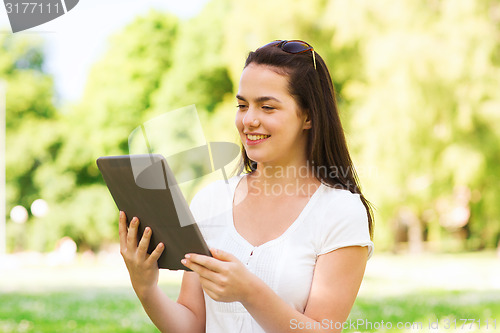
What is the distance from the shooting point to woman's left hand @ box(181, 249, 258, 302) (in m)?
1.36

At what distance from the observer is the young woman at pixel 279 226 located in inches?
57.4

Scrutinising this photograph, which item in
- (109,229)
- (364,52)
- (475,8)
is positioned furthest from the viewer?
(109,229)

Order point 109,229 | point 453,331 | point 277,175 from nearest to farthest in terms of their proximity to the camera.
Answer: point 277,175 < point 453,331 < point 109,229

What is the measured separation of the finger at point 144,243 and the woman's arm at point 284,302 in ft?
0.47

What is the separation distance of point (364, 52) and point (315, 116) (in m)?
12.4

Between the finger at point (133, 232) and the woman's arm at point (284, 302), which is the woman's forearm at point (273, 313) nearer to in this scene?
the woman's arm at point (284, 302)

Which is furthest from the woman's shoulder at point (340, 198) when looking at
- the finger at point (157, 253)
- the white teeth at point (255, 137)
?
the finger at point (157, 253)

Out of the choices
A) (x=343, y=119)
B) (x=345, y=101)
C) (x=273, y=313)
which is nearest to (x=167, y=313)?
(x=273, y=313)

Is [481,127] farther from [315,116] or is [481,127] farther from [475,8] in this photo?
[315,116]

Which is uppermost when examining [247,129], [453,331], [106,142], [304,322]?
[106,142]

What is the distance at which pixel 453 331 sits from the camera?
5.93 metres

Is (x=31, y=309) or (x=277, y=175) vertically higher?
(x=277, y=175)

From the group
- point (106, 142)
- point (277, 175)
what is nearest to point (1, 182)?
point (106, 142)

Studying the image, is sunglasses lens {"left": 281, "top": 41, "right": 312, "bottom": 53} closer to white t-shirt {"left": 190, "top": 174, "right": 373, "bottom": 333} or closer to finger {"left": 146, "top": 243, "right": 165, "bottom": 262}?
white t-shirt {"left": 190, "top": 174, "right": 373, "bottom": 333}
